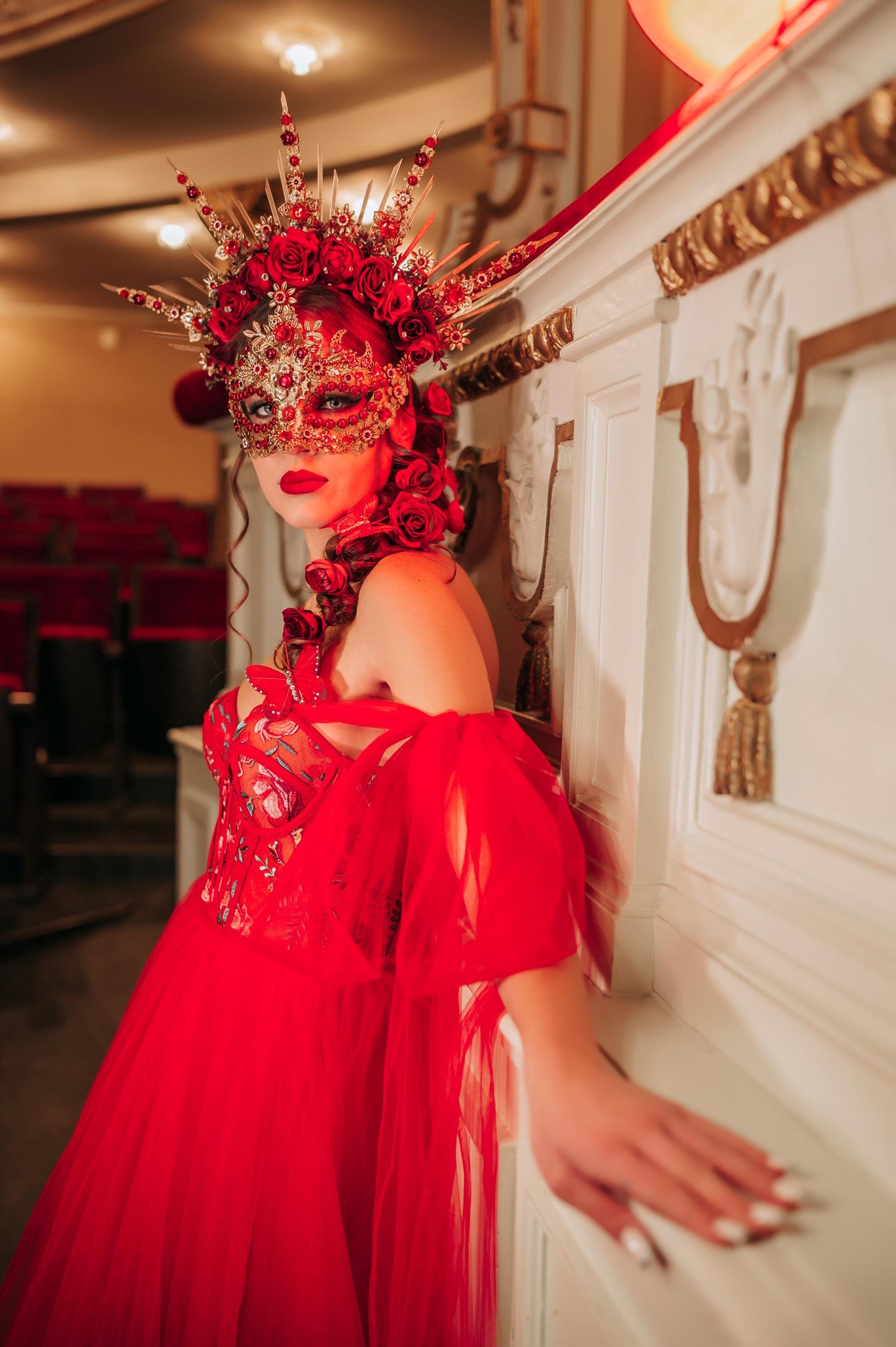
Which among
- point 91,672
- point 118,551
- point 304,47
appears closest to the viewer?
point 91,672

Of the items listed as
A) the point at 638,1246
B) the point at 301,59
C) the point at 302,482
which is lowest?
the point at 638,1246

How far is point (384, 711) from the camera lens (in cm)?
80

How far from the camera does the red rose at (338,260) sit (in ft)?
3.15

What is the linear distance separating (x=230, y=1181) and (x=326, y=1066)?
0.14 meters

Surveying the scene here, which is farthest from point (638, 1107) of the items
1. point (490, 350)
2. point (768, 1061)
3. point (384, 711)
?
point (490, 350)

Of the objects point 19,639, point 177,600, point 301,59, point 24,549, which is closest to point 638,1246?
point 19,639

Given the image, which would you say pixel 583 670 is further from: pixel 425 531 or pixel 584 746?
pixel 425 531

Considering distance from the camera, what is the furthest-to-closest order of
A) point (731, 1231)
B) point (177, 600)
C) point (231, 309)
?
1. point (177, 600)
2. point (231, 309)
3. point (731, 1231)

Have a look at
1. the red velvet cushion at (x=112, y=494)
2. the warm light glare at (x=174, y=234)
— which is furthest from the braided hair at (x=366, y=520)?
the red velvet cushion at (x=112, y=494)

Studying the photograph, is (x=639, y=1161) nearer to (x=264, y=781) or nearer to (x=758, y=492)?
(x=758, y=492)

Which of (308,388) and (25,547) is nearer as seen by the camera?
(308,388)

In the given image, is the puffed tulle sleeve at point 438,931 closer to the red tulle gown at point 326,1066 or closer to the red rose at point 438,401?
the red tulle gown at point 326,1066

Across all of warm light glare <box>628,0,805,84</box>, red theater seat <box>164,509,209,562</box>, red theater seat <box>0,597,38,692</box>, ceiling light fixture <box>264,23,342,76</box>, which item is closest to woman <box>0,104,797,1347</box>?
warm light glare <box>628,0,805,84</box>

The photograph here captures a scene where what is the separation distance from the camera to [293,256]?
95cm
